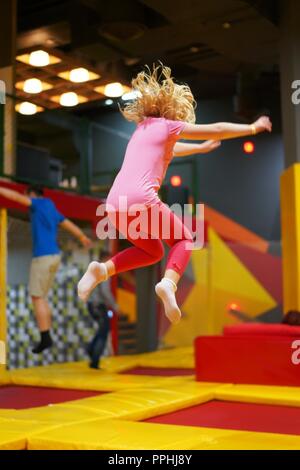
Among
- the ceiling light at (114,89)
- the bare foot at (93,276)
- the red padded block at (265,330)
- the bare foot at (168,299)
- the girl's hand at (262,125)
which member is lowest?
the red padded block at (265,330)

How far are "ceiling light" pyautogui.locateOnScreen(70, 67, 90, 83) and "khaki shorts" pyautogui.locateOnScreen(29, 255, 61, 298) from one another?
4227 millimetres

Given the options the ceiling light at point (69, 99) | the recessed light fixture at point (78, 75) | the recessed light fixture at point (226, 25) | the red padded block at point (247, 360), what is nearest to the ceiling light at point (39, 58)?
the recessed light fixture at point (78, 75)

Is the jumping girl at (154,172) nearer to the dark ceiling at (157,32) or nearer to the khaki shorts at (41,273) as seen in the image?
the khaki shorts at (41,273)

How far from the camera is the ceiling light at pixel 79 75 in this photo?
32.0ft

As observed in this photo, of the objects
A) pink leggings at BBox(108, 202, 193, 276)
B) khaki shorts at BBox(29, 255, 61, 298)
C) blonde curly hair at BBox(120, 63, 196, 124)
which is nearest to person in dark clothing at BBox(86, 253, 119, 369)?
khaki shorts at BBox(29, 255, 61, 298)

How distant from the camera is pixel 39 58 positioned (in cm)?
934

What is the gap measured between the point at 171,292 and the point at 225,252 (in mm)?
9529

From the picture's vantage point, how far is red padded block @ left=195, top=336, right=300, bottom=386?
6.20 m

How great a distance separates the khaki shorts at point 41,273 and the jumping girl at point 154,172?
315 cm

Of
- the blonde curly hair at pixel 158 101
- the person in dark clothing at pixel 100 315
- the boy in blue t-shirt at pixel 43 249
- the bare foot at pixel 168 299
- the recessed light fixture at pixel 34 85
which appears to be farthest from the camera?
the recessed light fixture at pixel 34 85

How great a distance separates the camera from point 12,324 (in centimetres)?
827

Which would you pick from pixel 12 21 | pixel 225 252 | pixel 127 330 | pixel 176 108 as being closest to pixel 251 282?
pixel 225 252

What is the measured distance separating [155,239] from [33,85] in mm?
7629

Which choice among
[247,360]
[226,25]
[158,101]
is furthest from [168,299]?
[226,25]
